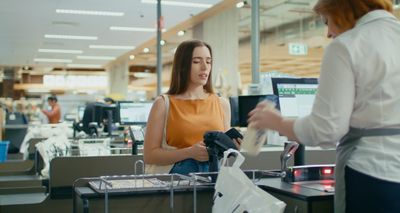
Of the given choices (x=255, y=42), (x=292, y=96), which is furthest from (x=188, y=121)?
(x=255, y=42)

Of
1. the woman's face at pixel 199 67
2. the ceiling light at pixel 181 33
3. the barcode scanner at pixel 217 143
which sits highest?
the ceiling light at pixel 181 33

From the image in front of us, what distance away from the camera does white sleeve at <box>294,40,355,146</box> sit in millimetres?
1310

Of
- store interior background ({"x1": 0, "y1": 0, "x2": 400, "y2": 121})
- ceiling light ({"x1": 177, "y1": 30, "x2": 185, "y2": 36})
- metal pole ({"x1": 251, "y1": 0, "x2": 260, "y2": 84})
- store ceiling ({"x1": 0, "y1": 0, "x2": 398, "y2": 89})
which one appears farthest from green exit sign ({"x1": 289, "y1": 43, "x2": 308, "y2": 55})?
metal pole ({"x1": 251, "y1": 0, "x2": 260, "y2": 84})

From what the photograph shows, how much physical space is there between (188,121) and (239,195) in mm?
826

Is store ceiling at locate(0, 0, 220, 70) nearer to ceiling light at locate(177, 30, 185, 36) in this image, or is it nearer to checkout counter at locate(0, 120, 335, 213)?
ceiling light at locate(177, 30, 185, 36)

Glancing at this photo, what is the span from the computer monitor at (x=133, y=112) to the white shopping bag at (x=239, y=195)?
14.1ft

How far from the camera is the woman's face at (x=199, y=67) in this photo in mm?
2334

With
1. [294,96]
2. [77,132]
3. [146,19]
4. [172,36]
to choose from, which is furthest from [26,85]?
[294,96]

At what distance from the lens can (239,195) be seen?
148 centimetres

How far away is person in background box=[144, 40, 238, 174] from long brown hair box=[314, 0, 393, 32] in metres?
0.86

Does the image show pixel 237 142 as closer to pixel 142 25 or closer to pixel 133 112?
pixel 133 112

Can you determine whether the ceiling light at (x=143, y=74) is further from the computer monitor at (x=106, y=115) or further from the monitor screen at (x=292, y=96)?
the monitor screen at (x=292, y=96)

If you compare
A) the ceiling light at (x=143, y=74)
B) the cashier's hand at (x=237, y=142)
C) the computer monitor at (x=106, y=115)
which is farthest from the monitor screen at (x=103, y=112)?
the ceiling light at (x=143, y=74)

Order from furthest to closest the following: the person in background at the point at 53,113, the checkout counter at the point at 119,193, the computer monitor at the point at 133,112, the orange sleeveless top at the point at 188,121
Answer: the person in background at the point at 53,113, the computer monitor at the point at 133,112, the orange sleeveless top at the point at 188,121, the checkout counter at the point at 119,193
